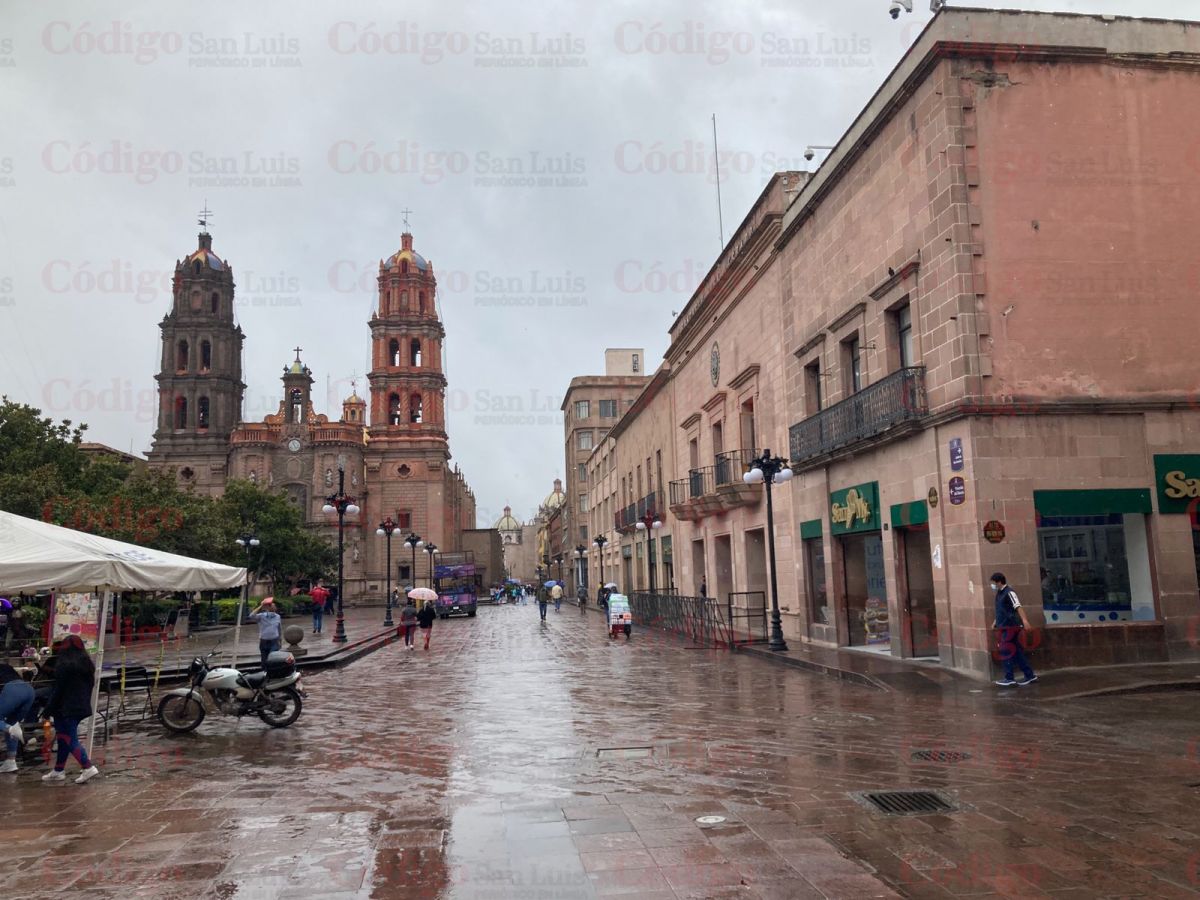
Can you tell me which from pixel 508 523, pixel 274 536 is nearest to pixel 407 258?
pixel 274 536

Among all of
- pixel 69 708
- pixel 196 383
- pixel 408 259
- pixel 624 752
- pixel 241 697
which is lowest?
pixel 624 752

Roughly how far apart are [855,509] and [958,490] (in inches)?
157

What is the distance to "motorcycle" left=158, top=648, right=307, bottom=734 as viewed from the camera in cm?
1048

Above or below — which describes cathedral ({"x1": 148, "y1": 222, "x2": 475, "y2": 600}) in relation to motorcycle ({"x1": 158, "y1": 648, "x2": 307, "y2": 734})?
above

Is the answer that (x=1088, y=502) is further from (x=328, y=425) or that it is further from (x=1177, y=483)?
(x=328, y=425)

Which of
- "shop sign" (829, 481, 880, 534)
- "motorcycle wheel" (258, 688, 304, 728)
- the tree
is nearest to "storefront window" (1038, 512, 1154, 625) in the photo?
"shop sign" (829, 481, 880, 534)

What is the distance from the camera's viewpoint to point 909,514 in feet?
49.2

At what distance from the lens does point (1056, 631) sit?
1277 centimetres

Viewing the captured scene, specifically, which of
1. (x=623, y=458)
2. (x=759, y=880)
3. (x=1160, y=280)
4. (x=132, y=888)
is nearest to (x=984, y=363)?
(x=1160, y=280)

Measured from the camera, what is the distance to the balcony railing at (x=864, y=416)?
14.4 m

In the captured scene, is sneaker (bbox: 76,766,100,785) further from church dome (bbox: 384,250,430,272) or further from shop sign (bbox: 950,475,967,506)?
church dome (bbox: 384,250,430,272)

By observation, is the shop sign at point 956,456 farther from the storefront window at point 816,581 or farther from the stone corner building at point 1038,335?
the storefront window at point 816,581

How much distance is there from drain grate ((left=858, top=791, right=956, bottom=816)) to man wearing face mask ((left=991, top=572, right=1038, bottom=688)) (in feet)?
19.6

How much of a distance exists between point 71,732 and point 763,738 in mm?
6473
